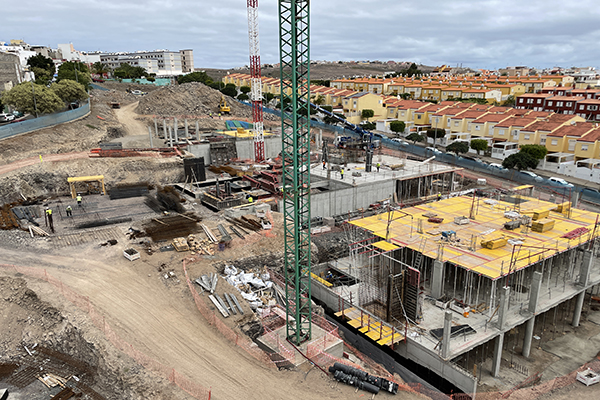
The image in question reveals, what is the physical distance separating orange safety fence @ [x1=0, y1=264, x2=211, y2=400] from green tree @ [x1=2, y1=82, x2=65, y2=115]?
89.0 ft

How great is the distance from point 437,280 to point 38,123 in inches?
1558

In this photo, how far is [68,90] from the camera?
47625 mm

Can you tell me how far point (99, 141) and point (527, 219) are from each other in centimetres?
3984

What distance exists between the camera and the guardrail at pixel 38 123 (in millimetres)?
35125

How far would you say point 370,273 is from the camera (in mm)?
19500

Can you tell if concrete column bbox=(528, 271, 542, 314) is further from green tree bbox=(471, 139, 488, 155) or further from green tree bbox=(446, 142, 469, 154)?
green tree bbox=(471, 139, 488, 155)

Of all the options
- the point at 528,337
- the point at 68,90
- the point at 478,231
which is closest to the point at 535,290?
the point at 528,337

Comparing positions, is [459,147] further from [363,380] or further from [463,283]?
[363,380]

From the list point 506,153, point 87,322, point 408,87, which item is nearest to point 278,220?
point 87,322

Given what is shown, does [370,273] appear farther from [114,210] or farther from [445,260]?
[114,210]

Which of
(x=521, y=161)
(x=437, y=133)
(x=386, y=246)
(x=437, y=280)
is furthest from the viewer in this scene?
(x=437, y=133)

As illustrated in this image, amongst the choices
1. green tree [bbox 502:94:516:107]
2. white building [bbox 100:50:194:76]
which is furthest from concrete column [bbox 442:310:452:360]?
white building [bbox 100:50:194:76]

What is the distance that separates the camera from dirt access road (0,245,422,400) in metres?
12.7

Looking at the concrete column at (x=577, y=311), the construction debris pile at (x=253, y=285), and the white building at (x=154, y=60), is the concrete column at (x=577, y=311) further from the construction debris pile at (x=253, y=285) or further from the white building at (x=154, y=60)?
the white building at (x=154, y=60)
